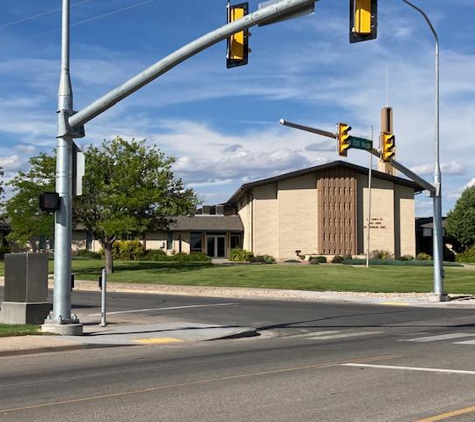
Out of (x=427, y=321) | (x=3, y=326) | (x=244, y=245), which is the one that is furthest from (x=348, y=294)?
(x=244, y=245)

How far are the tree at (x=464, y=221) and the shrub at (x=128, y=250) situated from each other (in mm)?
29367

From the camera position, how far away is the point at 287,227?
184ft

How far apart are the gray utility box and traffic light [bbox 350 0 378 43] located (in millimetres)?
10152

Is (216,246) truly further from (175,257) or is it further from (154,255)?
(175,257)

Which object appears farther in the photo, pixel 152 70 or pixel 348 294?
pixel 348 294

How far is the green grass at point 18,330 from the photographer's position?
50.3 ft

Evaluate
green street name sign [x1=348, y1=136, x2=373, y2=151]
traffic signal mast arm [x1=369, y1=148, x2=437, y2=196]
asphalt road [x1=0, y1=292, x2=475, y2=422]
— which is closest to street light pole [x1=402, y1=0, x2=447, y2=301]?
traffic signal mast arm [x1=369, y1=148, x2=437, y2=196]

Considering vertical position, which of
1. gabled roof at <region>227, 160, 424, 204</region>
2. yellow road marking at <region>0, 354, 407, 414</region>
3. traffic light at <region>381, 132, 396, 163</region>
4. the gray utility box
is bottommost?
yellow road marking at <region>0, 354, 407, 414</region>

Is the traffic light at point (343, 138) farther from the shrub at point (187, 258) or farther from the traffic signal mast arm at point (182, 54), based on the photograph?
the shrub at point (187, 258)

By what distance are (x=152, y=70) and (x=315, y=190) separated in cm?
4288

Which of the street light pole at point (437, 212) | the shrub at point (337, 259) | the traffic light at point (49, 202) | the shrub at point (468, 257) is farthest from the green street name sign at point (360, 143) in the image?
the shrub at point (468, 257)

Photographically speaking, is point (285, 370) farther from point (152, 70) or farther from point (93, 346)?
point (152, 70)

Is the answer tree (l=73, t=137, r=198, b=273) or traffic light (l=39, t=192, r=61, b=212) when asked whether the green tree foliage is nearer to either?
tree (l=73, t=137, r=198, b=273)

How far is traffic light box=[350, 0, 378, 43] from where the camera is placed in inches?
443
